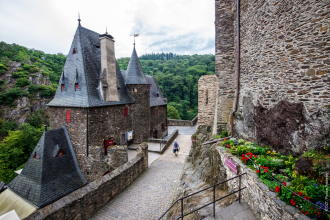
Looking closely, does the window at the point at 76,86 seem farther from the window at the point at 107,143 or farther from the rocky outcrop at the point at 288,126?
the rocky outcrop at the point at 288,126

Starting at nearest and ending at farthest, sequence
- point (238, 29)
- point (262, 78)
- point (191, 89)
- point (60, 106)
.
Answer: point (262, 78)
point (238, 29)
point (60, 106)
point (191, 89)

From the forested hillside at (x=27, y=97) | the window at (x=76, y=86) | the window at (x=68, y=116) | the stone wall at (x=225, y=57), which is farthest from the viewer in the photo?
the forested hillside at (x=27, y=97)

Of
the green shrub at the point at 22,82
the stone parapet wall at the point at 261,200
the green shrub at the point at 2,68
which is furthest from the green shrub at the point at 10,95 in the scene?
the stone parapet wall at the point at 261,200

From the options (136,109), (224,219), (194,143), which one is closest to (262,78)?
(224,219)

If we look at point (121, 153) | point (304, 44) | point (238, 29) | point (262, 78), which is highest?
point (238, 29)

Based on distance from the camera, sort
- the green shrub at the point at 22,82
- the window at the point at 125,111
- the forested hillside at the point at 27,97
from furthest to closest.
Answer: the green shrub at the point at 22,82, the forested hillside at the point at 27,97, the window at the point at 125,111

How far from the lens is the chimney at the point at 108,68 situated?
1298 cm

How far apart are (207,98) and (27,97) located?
40.8 meters

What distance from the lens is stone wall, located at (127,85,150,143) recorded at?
15.8 m

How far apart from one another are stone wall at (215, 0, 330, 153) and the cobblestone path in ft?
14.6

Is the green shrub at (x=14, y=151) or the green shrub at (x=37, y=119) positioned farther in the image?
the green shrub at (x=37, y=119)

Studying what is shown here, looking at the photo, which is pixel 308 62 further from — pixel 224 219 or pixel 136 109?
pixel 136 109

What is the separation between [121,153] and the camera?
11.0m

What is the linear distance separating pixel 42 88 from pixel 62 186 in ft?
126
